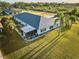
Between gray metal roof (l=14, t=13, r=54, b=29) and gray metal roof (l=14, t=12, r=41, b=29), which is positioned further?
gray metal roof (l=14, t=12, r=41, b=29)

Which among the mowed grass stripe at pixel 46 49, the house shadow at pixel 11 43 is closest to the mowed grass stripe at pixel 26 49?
the house shadow at pixel 11 43

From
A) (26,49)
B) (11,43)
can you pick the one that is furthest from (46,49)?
(11,43)

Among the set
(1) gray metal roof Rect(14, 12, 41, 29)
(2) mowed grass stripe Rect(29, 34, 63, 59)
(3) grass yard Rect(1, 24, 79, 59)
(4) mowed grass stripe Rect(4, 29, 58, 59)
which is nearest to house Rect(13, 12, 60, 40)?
(1) gray metal roof Rect(14, 12, 41, 29)

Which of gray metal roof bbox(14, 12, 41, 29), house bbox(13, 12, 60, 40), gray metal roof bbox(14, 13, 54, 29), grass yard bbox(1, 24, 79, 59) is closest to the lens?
grass yard bbox(1, 24, 79, 59)

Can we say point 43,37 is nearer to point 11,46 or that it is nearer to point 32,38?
point 32,38

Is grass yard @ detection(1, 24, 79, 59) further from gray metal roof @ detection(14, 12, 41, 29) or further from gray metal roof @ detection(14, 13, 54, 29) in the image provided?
gray metal roof @ detection(14, 12, 41, 29)

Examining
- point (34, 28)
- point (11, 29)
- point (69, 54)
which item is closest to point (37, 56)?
point (69, 54)

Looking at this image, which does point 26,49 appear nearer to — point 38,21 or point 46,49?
point 46,49

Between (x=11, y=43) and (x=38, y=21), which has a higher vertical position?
(x=38, y=21)

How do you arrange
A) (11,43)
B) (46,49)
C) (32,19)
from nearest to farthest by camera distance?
1. (46,49)
2. (11,43)
3. (32,19)
